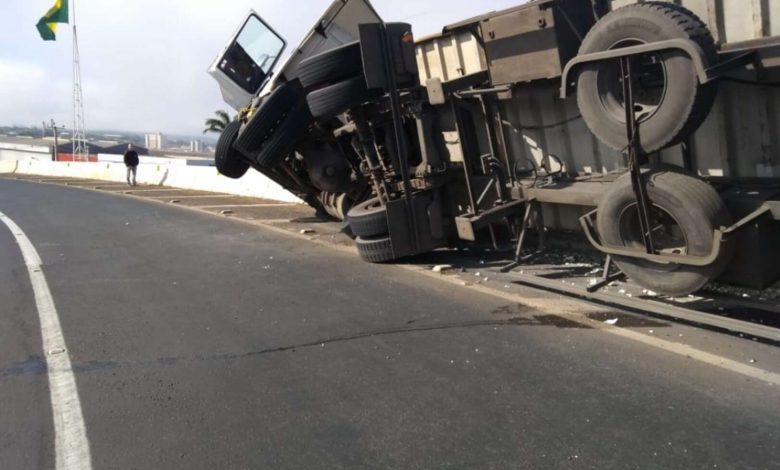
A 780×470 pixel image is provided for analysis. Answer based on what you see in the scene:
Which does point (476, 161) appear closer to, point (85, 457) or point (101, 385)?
point (101, 385)

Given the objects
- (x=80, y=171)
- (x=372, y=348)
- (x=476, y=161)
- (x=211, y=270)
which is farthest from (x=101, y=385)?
(x=80, y=171)

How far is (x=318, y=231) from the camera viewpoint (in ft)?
35.7

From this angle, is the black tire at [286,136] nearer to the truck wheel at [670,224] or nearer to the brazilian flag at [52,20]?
the truck wheel at [670,224]

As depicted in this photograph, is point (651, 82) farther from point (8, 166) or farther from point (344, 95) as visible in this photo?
point (8, 166)

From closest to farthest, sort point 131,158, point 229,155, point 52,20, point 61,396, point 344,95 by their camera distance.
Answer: point 61,396, point 344,95, point 229,155, point 131,158, point 52,20

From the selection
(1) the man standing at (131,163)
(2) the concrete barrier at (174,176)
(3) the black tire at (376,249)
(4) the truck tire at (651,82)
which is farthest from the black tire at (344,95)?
(1) the man standing at (131,163)

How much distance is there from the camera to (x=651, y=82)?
5199 millimetres

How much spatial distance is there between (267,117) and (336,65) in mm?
1811

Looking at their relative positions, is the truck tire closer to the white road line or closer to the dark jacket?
the white road line

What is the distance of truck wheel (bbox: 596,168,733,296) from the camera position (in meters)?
4.58

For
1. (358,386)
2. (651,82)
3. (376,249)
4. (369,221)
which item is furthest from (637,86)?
(376,249)

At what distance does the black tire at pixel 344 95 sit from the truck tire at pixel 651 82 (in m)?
2.80

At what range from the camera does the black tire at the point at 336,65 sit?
739 cm

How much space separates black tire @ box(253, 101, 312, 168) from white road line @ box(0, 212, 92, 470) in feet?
11.3
